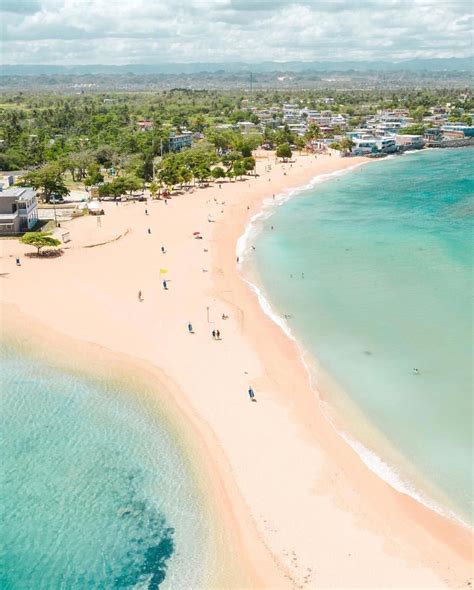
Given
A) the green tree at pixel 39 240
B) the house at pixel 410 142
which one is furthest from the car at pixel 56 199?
the house at pixel 410 142

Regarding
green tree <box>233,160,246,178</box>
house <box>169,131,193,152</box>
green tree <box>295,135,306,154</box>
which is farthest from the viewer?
green tree <box>295,135,306,154</box>

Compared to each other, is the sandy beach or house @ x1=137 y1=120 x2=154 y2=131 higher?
house @ x1=137 y1=120 x2=154 y2=131

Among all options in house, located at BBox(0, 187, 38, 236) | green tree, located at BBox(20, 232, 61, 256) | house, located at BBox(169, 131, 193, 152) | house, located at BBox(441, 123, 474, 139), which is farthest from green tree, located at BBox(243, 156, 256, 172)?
house, located at BBox(441, 123, 474, 139)

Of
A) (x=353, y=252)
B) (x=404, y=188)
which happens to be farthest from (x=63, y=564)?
(x=404, y=188)

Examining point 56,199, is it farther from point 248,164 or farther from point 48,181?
point 248,164

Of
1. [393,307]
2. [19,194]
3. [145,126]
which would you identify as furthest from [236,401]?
[145,126]

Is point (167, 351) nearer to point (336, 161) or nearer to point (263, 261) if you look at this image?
point (263, 261)

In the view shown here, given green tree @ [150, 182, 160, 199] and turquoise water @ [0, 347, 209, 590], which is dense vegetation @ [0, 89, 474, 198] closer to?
green tree @ [150, 182, 160, 199]
